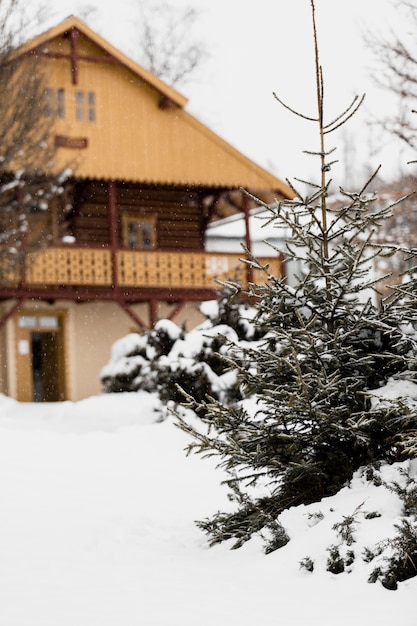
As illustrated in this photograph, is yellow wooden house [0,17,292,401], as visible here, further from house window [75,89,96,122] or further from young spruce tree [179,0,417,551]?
young spruce tree [179,0,417,551]

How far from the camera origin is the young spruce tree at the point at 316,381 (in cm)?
571

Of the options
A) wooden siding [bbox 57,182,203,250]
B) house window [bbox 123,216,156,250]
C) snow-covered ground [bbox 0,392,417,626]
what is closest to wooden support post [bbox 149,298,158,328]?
wooden siding [bbox 57,182,203,250]

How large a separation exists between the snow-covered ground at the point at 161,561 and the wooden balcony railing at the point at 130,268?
11217 millimetres

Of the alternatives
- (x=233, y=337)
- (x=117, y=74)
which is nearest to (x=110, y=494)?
(x=233, y=337)

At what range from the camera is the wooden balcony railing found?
2036 centimetres

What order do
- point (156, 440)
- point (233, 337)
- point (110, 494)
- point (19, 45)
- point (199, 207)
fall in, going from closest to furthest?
point (110, 494) < point (156, 440) < point (233, 337) < point (19, 45) < point (199, 207)

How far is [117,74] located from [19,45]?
615 cm

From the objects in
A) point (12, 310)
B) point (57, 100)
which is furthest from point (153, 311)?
point (57, 100)

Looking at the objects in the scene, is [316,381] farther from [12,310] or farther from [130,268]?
[130,268]

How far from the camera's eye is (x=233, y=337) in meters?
13.8

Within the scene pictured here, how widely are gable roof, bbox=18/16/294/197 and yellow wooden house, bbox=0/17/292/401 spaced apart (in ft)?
0.08

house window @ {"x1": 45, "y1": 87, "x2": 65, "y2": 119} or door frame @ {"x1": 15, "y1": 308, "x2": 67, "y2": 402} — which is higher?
house window @ {"x1": 45, "y1": 87, "x2": 65, "y2": 119}

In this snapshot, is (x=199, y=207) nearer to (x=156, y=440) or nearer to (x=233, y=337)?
(x=233, y=337)

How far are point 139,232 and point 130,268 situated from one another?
2.93m
